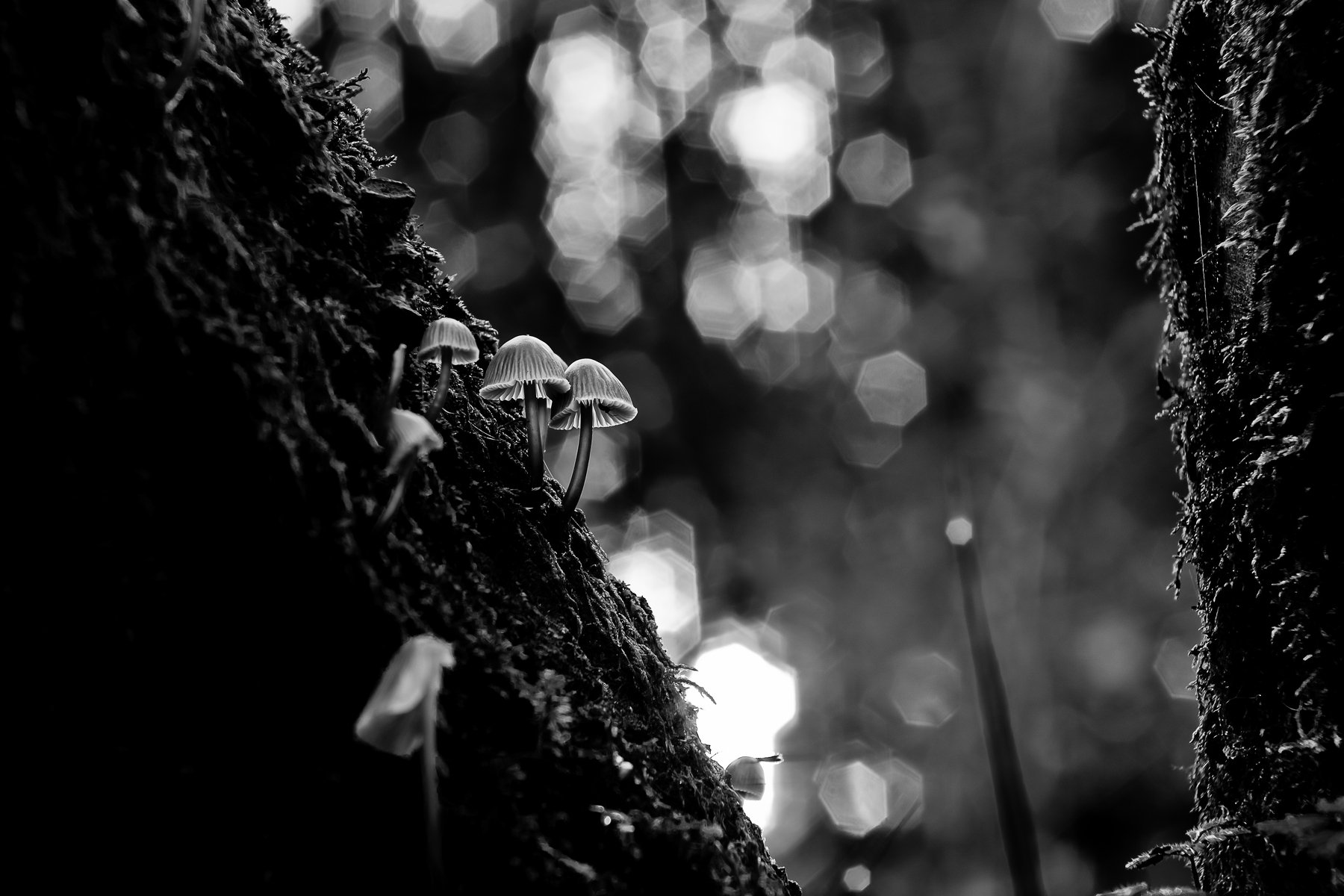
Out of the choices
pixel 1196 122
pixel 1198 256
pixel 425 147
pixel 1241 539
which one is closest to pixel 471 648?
pixel 1241 539

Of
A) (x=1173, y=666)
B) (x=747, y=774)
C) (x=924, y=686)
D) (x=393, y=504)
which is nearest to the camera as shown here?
(x=393, y=504)

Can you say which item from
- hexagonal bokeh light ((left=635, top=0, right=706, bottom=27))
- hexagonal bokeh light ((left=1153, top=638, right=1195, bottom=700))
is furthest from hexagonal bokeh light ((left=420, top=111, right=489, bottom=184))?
hexagonal bokeh light ((left=1153, top=638, right=1195, bottom=700))

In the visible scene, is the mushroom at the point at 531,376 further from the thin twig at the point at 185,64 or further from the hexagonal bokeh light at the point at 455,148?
the hexagonal bokeh light at the point at 455,148

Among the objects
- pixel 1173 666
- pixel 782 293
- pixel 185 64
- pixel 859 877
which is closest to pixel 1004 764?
pixel 859 877

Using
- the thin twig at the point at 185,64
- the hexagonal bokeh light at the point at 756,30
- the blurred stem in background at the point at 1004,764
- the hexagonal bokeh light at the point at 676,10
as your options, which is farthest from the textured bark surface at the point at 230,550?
the hexagonal bokeh light at the point at 756,30

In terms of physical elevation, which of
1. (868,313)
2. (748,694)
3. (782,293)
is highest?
(782,293)

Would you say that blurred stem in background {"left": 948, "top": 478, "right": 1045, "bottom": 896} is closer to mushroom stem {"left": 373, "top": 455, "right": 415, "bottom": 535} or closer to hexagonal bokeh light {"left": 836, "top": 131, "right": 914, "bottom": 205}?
mushroom stem {"left": 373, "top": 455, "right": 415, "bottom": 535}

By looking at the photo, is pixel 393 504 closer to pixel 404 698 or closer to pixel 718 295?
pixel 404 698
